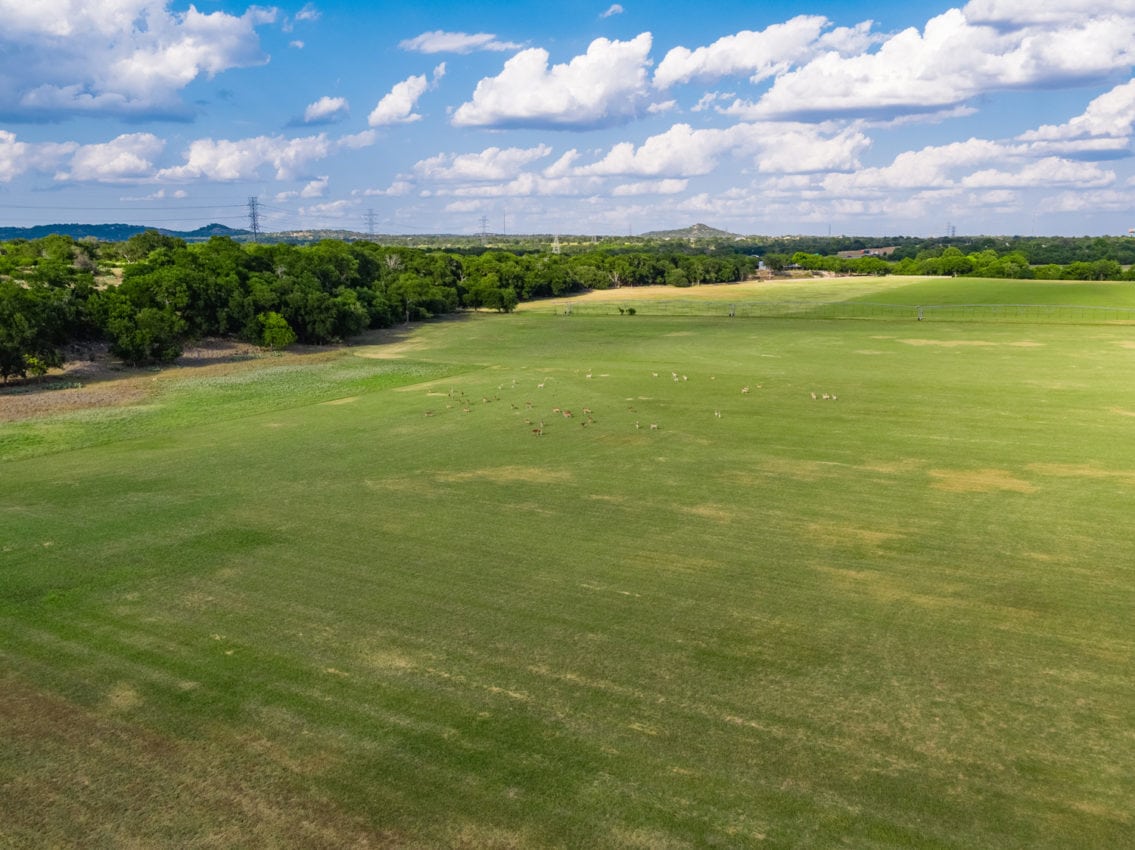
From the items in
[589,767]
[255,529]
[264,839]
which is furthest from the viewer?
[255,529]

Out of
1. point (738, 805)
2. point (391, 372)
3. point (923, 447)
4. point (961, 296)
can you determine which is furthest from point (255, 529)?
point (961, 296)

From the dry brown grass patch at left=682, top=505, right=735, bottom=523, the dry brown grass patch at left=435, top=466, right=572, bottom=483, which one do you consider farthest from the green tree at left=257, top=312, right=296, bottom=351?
the dry brown grass patch at left=682, top=505, right=735, bottom=523

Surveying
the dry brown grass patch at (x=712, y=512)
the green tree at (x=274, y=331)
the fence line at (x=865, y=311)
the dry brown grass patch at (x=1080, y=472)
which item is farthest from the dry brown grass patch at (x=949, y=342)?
the green tree at (x=274, y=331)

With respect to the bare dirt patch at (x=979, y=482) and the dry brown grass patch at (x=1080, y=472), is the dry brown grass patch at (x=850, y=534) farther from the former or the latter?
the dry brown grass patch at (x=1080, y=472)

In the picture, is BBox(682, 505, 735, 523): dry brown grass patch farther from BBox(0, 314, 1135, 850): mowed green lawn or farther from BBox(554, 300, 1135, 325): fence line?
BBox(554, 300, 1135, 325): fence line

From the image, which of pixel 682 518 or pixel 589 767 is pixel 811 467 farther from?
pixel 589 767

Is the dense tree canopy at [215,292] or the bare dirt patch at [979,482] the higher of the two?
the dense tree canopy at [215,292]
